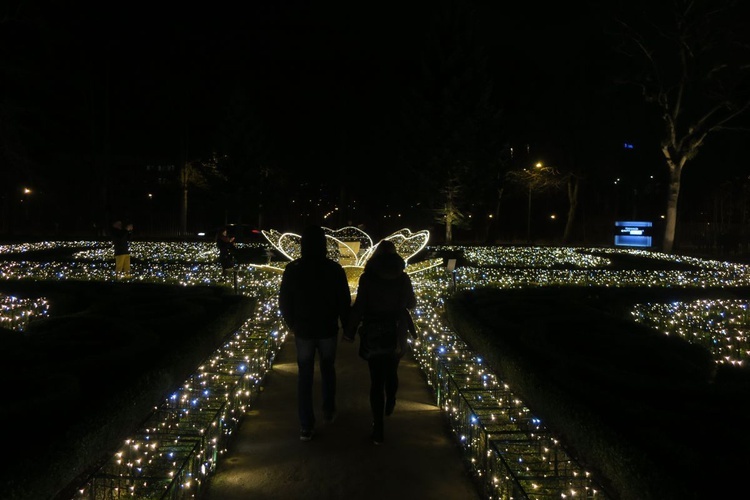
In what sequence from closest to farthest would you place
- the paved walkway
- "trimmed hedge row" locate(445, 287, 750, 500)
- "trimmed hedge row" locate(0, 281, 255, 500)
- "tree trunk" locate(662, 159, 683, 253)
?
"trimmed hedge row" locate(445, 287, 750, 500) → "trimmed hedge row" locate(0, 281, 255, 500) → the paved walkway → "tree trunk" locate(662, 159, 683, 253)

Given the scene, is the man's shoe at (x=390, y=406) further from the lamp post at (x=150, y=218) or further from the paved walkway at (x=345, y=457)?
the lamp post at (x=150, y=218)

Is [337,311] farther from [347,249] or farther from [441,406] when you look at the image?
[347,249]

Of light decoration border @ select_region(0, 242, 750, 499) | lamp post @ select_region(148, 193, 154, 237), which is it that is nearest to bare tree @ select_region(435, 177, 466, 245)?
lamp post @ select_region(148, 193, 154, 237)

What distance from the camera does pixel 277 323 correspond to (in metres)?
9.33

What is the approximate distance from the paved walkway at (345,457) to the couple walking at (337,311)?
259mm

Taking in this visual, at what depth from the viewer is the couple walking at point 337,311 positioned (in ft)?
17.6

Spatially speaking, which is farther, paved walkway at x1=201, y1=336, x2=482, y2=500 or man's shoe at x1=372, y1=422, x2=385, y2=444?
man's shoe at x1=372, y1=422, x2=385, y2=444

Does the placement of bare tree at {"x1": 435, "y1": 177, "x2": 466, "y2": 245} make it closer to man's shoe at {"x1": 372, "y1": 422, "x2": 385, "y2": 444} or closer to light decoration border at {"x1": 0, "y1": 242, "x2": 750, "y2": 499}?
light decoration border at {"x1": 0, "y1": 242, "x2": 750, "y2": 499}

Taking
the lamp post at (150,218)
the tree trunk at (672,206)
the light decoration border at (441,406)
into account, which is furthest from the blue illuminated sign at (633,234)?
the lamp post at (150,218)

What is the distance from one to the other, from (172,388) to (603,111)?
34.2 meters

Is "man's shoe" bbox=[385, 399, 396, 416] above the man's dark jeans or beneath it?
beneath

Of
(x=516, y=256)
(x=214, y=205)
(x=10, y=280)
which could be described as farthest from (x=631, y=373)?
(x=214, y=205)

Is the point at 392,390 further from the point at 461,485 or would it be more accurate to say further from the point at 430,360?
the point at 430,360

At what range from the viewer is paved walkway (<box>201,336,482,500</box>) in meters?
4.54
